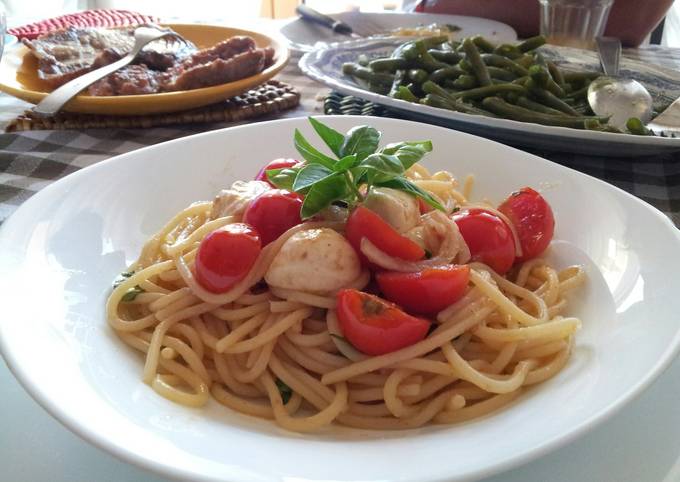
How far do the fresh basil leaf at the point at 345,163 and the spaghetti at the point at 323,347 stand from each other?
0.60 ft

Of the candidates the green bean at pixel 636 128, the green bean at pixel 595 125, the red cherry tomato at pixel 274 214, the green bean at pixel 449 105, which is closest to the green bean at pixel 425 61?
the green bean at pixel 449 105

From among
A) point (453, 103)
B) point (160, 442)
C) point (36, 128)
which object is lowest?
point (36, 128)

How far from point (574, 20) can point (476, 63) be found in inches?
58.0

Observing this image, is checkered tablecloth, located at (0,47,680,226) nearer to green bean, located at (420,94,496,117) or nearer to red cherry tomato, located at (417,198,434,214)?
green bean, located at (420,94,496,117)

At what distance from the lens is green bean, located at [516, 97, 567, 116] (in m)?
2.98

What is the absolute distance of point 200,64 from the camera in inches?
135

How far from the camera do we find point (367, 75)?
3436mm

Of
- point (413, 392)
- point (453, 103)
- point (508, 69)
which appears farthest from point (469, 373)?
point (508, 69)

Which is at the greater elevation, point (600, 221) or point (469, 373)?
point (600, 221)

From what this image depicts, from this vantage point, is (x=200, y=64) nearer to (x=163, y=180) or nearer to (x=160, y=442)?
(x=163, y=180)

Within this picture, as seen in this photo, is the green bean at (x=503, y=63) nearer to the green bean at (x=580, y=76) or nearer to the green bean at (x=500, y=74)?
the green bean at (x=500, y=74)

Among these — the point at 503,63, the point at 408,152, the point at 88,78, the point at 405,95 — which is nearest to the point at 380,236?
the point at 408,152

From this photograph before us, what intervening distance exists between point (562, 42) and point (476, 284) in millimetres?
3398

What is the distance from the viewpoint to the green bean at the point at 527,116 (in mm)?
2829
